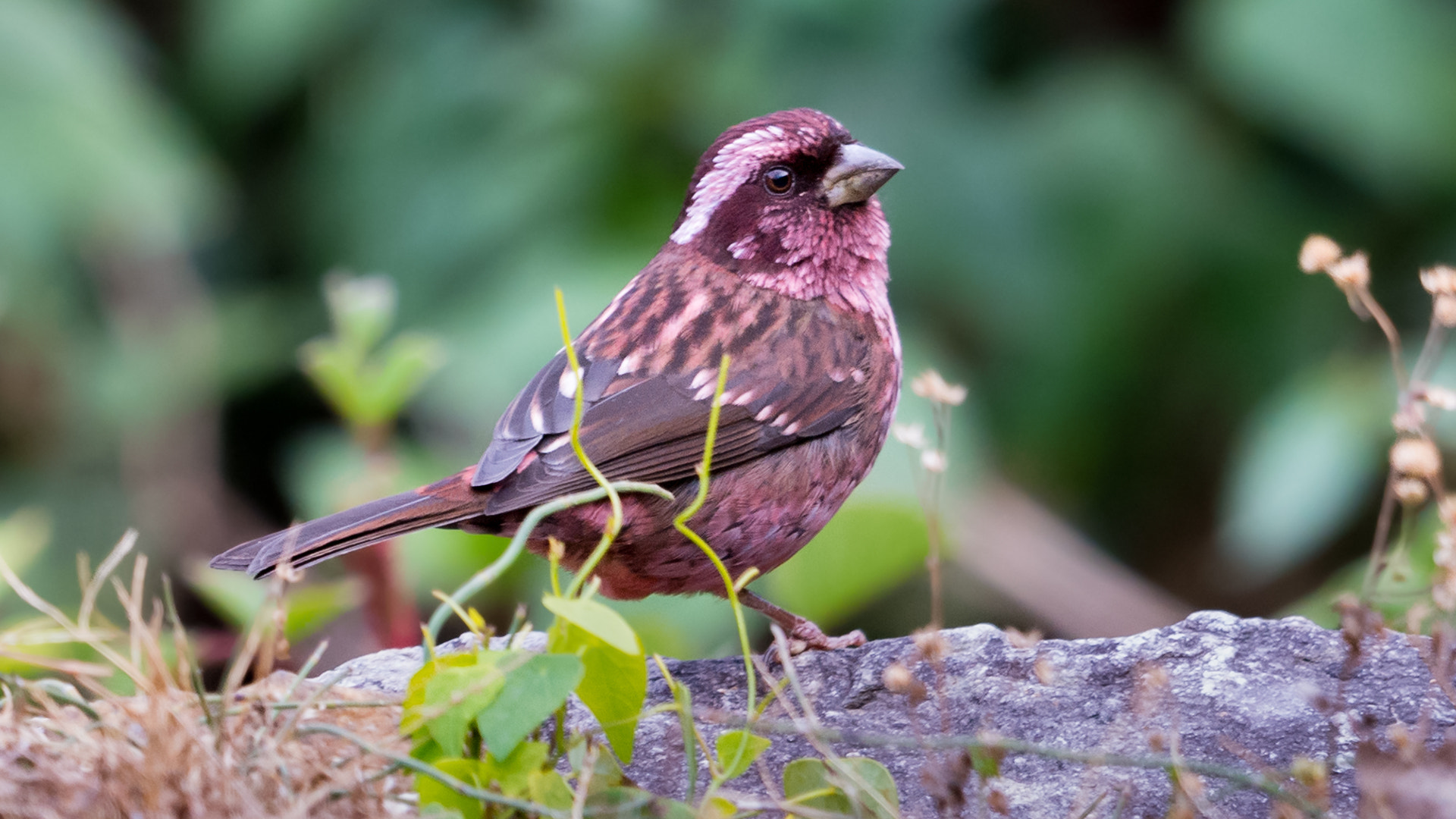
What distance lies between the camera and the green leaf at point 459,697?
1.92m

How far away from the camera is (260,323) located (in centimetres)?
500

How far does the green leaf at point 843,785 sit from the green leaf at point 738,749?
7 cm

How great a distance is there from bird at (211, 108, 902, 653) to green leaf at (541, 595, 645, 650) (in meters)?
0.78

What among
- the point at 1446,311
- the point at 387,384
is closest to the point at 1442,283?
the point at 1446,311

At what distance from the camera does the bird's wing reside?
3.00 meters

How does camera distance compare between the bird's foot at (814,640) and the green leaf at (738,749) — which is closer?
the green leaf at (738,749)

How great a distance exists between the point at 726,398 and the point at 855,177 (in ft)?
2.27

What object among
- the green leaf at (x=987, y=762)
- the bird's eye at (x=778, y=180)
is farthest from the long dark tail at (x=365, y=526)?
the green leaf at (x=987, y=762)

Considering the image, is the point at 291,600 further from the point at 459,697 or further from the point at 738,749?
the point at 738,749

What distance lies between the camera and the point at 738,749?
1.98m

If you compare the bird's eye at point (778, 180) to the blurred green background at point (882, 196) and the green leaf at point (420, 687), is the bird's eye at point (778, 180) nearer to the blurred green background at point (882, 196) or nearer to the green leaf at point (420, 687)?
the blurred green background at point (882, 196)

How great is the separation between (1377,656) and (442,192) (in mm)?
3163

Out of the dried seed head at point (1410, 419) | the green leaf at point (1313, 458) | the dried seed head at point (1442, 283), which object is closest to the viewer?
the dried seed head at point (1410, 419)

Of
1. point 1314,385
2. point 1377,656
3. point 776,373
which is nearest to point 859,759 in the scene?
point 1377,656
